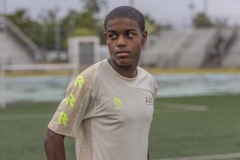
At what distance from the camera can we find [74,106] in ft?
7.16

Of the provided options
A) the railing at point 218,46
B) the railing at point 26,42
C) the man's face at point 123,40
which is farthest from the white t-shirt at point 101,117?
the railing at point 218,46

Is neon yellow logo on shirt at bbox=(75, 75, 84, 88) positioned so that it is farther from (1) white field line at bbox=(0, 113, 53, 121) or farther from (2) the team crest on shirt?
(1) white field line at bbox=(0, 113, 53, 121)

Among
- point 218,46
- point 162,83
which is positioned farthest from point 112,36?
point 218,46

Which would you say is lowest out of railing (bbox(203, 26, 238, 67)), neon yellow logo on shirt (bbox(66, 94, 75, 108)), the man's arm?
railing (bbox(203, 26, 238, 67))

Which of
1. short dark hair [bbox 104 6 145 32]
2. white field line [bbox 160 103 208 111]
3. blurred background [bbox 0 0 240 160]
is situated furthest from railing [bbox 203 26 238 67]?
short dark hair [bbox 104 6 145 32]

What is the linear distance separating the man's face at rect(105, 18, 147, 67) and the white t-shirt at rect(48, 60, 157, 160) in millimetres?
100

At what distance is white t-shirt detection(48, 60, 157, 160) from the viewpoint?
2.19 meters

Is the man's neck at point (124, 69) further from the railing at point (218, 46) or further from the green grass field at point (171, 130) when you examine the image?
the railing at point (218, 46)

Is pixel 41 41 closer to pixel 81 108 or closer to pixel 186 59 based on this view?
pixel 186 59

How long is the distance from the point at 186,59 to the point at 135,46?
107 feet

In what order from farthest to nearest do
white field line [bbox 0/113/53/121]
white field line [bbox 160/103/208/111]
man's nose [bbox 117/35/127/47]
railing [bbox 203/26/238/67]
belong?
railing [bbox 203/26/238/67] → white field line [bbox 160/103/208/111] → white field line [bbox 0/113/53/121] → man's nose [bbox 117/35/127/47]

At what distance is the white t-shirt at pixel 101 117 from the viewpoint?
2186 millimetres

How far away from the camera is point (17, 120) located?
11.5 meters

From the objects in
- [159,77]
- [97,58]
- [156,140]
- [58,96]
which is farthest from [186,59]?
[156,140]
